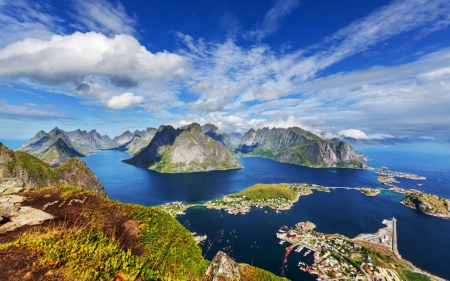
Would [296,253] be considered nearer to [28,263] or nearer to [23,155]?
[28,263]

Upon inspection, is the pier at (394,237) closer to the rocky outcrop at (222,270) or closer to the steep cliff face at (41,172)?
the rocky outcrop at (222,270)

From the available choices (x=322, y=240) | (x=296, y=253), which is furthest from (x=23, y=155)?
(x=322, y=240)

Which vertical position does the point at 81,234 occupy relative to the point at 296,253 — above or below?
above

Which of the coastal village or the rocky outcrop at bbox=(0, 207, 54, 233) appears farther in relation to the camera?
the coastal village

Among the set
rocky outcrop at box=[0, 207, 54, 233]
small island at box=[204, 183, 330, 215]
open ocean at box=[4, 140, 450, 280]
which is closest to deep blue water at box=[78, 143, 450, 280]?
open ocean at box=[4, 140, 450, 280]

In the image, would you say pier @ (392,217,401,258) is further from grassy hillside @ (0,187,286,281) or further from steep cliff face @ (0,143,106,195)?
steep cliff face @ (0,143,106,195)
